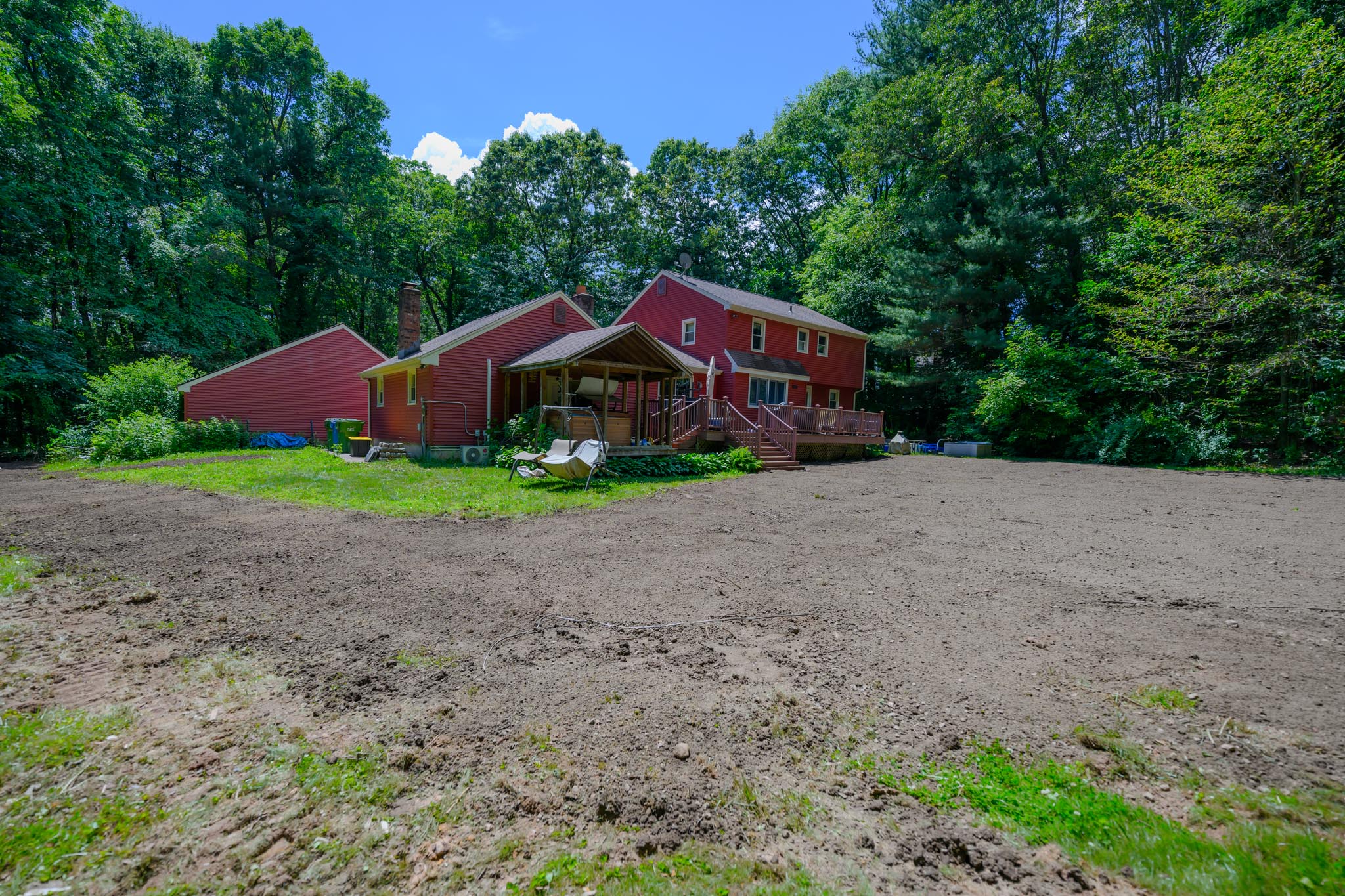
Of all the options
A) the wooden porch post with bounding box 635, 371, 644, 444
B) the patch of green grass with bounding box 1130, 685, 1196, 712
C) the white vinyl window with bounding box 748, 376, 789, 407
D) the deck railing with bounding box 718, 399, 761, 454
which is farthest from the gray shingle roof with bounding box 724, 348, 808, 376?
the patch of green grass with bounding box 1130, 685, 1196, 712

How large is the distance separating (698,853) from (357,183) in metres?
36.7

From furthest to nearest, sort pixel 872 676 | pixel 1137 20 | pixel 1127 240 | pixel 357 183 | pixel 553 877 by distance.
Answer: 1. pixel 357 183
2. pixel 1137 20
3. pixel 1127 240
4. pixel 872 676
5. pixel 553 877

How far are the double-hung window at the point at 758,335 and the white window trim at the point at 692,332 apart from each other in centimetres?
248

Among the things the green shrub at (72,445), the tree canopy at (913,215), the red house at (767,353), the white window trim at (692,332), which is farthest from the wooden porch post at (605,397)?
the green shrub at (72,445)

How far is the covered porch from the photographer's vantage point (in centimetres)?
1292

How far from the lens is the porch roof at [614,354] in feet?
41.9

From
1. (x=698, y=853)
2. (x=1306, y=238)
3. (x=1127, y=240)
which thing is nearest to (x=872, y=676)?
(x=698, y=853)

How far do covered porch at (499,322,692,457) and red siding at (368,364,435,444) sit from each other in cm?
230

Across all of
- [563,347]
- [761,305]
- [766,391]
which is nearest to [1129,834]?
[563,347]

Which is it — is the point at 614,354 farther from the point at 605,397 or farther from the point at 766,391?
the point at 766,391

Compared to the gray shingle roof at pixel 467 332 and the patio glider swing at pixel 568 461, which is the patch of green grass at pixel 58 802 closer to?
the patio glider swing at pixel 568 461

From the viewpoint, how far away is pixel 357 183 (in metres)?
29.4

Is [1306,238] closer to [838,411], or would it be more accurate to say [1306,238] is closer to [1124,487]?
[1124,487]

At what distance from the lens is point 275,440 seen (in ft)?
64.7
